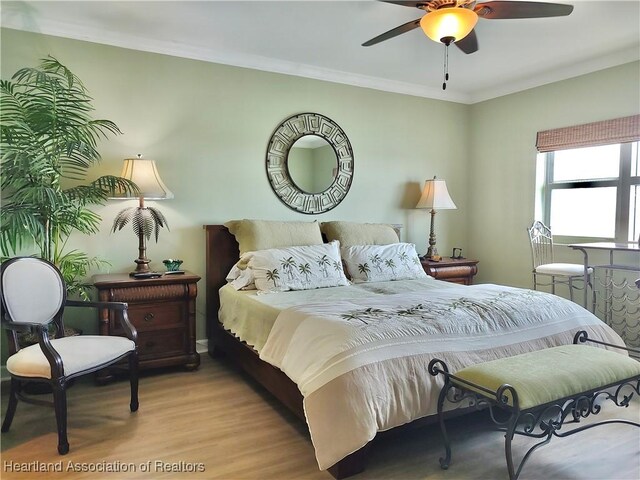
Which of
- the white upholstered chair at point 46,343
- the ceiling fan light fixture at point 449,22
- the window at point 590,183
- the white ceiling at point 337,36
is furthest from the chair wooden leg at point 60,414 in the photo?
the window at point 590,183

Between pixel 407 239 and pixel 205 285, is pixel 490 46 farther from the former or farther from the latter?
pixel 205 285

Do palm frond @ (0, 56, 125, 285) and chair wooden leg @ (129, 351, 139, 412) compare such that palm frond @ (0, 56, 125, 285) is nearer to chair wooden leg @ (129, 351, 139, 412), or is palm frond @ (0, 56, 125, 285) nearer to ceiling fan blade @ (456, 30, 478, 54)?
chair wooden leg @ (129, 351, 139, 412)

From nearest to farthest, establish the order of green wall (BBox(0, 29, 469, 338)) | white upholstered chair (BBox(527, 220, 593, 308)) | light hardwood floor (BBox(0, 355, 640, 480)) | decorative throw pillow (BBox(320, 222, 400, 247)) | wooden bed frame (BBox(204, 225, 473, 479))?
1. light hardwood floor (BBox(0, 355, 640, 480))
2. wooden bed frame (BBox(204, 225, 473, 479))
3. green wall (BBox(0, 29, 469, 338))
4. decorative throw pillow (BBox(320, 222, 400, 247))
5. white upholstered chair (BBox(527, 220, 593, 308))

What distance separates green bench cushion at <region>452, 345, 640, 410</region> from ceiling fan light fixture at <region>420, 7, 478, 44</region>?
1.76 m

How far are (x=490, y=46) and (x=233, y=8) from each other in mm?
2122

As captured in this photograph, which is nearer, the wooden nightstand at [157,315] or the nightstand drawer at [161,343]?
the wooden nightstand at [157,315]

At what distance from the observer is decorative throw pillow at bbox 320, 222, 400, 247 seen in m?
4.00

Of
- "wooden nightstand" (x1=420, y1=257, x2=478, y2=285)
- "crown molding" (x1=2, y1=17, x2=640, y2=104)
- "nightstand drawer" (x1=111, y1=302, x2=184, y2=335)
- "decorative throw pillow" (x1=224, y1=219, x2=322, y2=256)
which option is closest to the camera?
"nightstand drawer" (x1=111, y1=302, x2=184, y2=335)

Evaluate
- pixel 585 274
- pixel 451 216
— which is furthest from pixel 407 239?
pixel 585 274

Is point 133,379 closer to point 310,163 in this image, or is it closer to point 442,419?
point 442,419

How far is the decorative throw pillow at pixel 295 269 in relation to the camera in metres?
3.20

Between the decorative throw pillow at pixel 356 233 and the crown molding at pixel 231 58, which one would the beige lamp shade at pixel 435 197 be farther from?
the crown molding at pixel 231 58

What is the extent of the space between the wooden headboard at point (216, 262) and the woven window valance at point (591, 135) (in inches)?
129

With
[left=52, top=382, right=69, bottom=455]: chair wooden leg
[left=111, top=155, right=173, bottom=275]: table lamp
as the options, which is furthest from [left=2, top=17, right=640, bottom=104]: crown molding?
[left=52, top=382, right=69, bottom=455]: chair wooden leg
